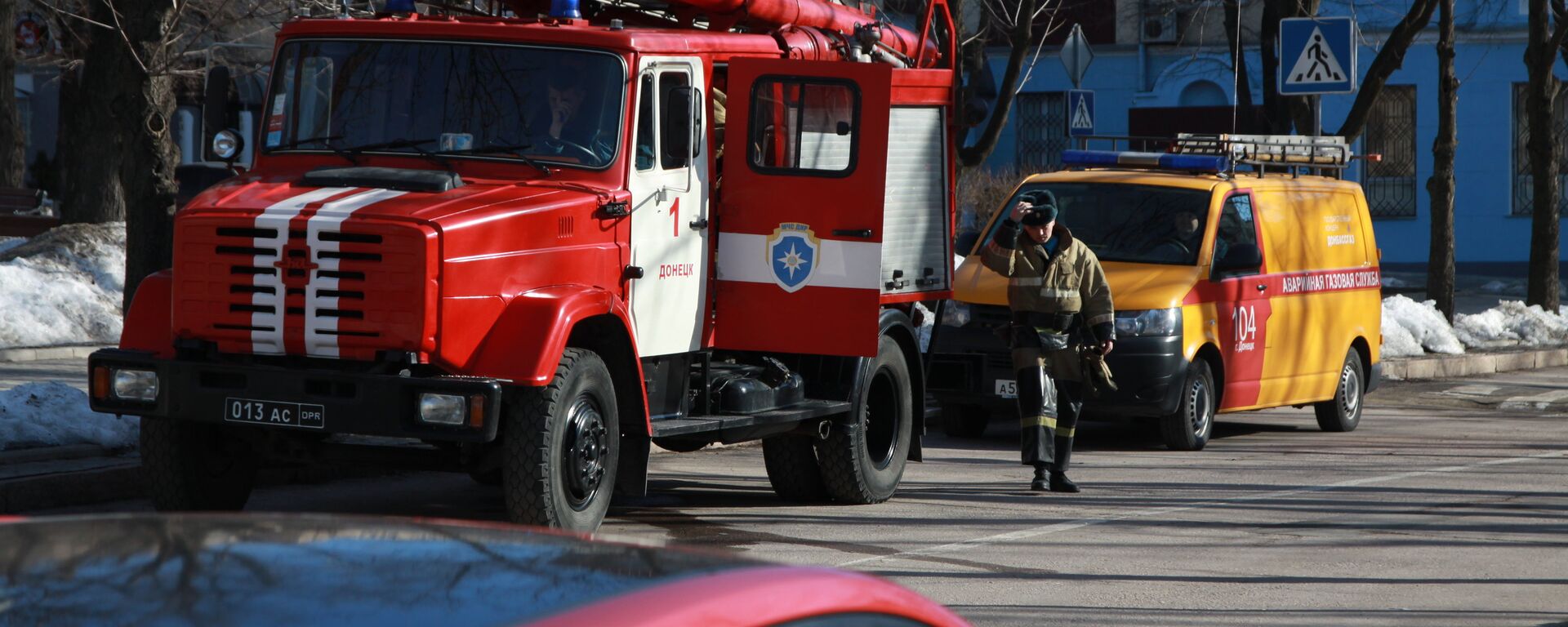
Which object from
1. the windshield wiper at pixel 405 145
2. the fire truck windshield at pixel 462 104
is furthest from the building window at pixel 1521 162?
the windshield wiper at pixel 405 145

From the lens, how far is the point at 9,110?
2448 centimetres

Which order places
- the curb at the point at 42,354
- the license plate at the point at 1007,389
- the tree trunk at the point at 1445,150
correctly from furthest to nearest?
the tree trunk at the point at 1445,150 → the curb at the point at 42,354 → the license plate at the point at 1007,389

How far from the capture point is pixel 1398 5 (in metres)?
34.6

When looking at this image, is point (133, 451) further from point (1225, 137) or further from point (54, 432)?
point (1225, 137)

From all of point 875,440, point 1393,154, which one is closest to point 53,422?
point 875,440

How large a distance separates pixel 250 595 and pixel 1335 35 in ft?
51.1

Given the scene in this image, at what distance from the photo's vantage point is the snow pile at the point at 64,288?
15.7 m

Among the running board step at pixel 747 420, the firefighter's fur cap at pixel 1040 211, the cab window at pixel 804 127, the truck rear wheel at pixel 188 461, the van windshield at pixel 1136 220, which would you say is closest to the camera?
the truck rear wheel at pixel 188 461

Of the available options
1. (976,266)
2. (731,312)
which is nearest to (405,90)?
(731,312)

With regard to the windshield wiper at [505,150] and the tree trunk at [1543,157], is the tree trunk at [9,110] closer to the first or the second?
the windshield wiper at [505,150]

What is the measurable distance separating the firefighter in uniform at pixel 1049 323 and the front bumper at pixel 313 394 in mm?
4124

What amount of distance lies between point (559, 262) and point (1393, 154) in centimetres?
3016

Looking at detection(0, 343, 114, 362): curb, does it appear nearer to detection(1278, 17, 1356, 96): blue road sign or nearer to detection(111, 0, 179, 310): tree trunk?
detection(111, 0, 179, 310): tree trunk

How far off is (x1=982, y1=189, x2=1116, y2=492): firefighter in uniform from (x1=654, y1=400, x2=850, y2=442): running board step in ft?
4.90
